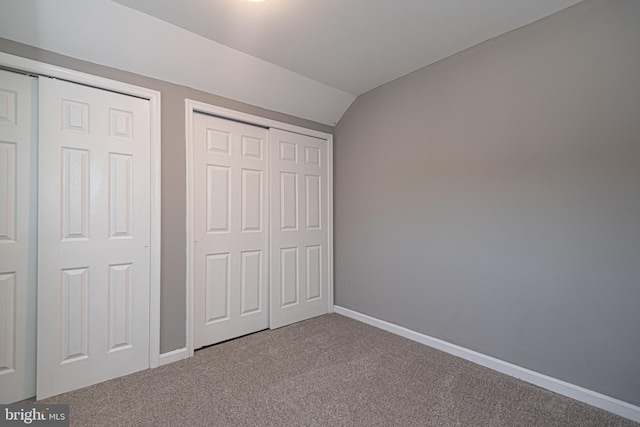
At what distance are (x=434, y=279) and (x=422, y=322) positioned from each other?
0.43 metres

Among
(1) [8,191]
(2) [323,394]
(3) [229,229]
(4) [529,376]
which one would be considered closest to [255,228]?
(3) [229,229]

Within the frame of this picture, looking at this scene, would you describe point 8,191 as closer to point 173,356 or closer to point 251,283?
point 173,356

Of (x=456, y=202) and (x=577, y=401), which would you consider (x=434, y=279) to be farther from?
(x=577, y=401)

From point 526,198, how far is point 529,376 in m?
1.24

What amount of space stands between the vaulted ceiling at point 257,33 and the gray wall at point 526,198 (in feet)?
0.95

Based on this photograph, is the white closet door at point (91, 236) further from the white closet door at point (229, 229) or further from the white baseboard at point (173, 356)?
the white closet door at point (229, 229)

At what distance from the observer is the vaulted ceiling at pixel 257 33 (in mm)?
1753

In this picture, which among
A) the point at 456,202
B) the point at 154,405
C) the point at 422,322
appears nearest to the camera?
the point at 154,405

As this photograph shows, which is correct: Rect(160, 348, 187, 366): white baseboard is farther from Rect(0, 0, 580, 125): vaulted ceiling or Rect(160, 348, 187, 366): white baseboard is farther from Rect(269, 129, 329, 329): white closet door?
Rect(0, 0, 580, 125): vaulted ceiling

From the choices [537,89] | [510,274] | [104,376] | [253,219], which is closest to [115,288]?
[104,376]

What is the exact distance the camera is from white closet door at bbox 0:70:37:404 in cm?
169

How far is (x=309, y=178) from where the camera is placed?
320cm

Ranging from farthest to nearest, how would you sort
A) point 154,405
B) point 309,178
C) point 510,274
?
point 309,178 < point 510,274 < point 154,405

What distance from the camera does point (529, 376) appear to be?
76.8 inches
